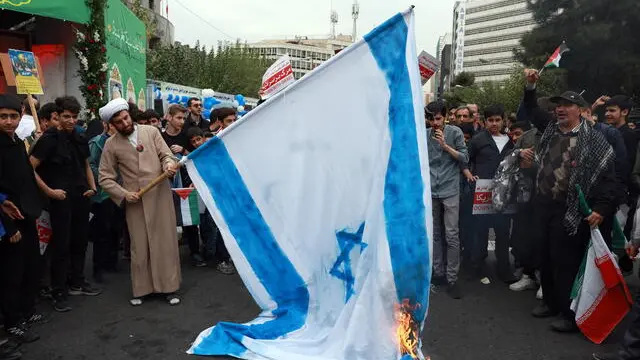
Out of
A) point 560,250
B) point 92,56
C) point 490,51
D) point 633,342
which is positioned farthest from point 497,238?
point 490,51

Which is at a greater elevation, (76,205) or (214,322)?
(76,205)

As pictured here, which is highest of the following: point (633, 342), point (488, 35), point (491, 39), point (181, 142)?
point (488, 35)

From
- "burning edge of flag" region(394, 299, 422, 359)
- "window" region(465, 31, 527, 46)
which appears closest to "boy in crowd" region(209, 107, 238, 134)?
"burning edge of flag" region(394, 299, 422, 359)

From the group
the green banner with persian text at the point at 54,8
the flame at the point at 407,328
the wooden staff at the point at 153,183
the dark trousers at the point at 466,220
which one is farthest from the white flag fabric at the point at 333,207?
the green banner with persian text at the point at 54,8

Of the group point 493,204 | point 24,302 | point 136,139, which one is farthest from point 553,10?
point 24,302

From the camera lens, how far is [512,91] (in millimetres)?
42969

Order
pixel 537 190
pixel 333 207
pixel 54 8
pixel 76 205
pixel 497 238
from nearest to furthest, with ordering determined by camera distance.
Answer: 1. pixel 333 207
2. pixel 537 190
3. pixel 76 205
4. pixel 497 238
5. pixel 54 8

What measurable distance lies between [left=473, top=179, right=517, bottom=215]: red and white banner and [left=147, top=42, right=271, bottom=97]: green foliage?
1863 cm

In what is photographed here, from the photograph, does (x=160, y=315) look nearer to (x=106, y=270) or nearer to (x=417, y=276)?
(x=106, y=270)

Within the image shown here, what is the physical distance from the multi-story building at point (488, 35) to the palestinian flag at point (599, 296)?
100806 mm

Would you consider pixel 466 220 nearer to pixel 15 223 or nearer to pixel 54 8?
pixel 15 223

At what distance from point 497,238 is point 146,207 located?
12.3 feet

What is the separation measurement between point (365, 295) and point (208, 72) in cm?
2536

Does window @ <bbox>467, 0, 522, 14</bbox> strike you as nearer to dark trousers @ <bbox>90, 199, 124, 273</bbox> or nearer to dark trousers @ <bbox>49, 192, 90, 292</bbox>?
dark trousers @ <bbox>90, 199, 124, 273</bbox>
